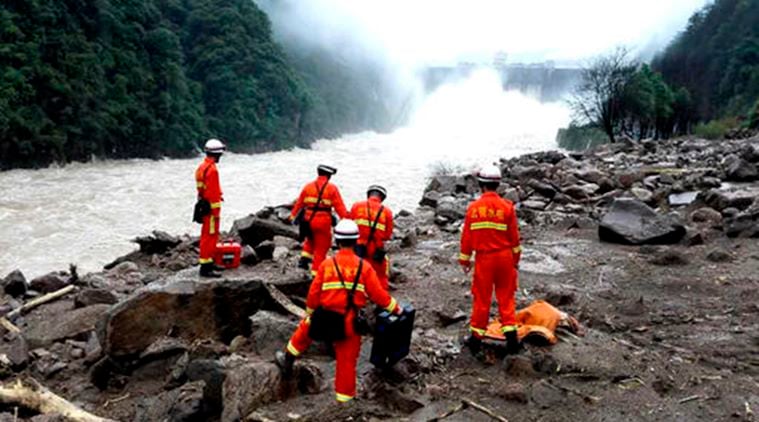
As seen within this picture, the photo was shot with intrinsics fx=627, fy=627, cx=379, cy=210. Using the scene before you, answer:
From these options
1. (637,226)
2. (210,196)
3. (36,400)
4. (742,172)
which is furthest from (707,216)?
(36,400)

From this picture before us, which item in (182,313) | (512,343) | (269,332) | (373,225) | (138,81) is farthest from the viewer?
(138,81)

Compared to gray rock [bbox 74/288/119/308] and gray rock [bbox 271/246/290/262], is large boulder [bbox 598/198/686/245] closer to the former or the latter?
gray rock [bbox 271/246/290/262]

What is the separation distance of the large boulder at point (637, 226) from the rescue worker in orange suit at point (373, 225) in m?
4.74

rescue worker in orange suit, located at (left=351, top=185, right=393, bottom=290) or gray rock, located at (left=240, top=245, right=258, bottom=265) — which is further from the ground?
rescue worker in orange suit, located at (left=351, top=185, right=393, bottom=290)

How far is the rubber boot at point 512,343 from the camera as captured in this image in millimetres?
4969

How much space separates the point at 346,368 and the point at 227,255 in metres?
3.91

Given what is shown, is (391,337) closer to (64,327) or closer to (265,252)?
(64,327)

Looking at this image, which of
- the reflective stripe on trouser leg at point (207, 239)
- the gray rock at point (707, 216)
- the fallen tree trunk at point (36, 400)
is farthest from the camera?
the gray rock at point (707, 216)

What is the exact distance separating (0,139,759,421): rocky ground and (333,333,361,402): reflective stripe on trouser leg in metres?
0.11

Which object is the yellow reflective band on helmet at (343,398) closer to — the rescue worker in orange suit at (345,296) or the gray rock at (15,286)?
the rescue worker in orange suit at (345,296)

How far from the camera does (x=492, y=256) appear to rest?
5.06 meters

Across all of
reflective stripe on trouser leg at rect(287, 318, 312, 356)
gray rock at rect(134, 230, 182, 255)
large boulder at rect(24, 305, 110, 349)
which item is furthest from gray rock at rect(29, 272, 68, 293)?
reflective stripe on trouser leg at rect(287, 318, 312, 356)

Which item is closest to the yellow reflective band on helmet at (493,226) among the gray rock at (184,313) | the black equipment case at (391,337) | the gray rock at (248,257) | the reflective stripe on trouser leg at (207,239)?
the black equipment case at (391,337)

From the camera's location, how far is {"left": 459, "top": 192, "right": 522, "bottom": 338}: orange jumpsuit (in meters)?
5.06
